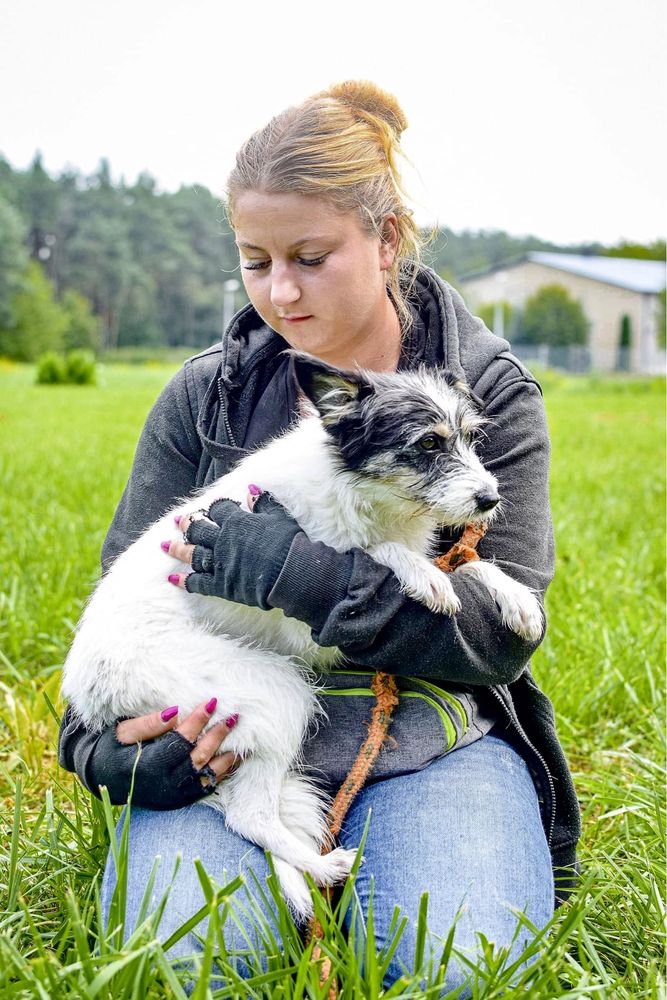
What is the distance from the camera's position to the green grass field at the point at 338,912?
6.73 ft

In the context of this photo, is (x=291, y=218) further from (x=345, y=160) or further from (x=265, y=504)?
(x=265, y=504)

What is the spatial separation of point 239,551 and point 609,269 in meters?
73.5

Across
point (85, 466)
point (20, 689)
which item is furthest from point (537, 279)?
point (20, 689)

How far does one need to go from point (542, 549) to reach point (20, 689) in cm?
272

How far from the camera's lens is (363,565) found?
2406mm

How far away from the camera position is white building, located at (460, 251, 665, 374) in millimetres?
63031

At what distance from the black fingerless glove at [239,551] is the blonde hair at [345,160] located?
1013mm

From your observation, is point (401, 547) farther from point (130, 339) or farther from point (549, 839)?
point (130, 339)

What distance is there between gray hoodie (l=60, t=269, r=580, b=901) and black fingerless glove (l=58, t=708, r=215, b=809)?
0.12ft

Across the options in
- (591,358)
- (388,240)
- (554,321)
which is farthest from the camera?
(554,321)

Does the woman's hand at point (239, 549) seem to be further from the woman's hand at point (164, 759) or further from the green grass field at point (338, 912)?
the green grass field at point (338, 912)

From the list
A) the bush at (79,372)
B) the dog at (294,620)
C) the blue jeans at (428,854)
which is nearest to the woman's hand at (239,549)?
the dog at (294,620)

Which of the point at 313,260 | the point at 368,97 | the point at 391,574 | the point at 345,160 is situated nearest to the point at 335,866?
the point at 391,574

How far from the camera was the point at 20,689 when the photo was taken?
4.25 meters
